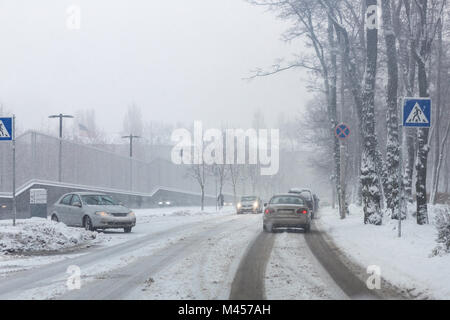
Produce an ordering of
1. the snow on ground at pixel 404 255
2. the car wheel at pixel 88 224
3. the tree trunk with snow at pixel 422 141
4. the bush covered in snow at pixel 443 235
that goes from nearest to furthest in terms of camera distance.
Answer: the snow on ground at pixel 404 255 → the bush covered in snow at pixel 443 235 → the tree trunk with snow at pixel 422 141 → the car wheel at pixel 88 224

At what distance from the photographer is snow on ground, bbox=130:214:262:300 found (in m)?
8.47

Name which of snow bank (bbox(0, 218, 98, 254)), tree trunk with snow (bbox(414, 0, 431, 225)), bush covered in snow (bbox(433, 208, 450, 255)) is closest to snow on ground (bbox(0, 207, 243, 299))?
snow bank (bbox(0, 218, 98, 254))

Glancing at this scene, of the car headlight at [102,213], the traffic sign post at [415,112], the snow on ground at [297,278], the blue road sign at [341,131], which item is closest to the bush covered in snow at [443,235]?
the snow on ground at [297,278]

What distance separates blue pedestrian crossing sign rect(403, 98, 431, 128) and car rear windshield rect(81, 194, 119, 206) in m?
12.0

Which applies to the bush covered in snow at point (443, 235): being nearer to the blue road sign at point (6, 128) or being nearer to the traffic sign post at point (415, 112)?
the traffic sign post at point (415, 112)

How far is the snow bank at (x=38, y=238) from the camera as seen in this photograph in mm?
15539

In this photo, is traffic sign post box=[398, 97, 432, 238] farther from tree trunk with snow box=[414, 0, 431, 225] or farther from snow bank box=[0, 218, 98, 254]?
snow bank box=[0, 218, 98, 254]

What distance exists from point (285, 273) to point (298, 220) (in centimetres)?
1090

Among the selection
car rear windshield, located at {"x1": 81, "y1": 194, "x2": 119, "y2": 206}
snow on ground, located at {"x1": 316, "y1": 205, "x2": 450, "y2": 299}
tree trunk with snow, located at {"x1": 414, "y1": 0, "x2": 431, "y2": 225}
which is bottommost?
snow on ground, located at {"x1": 316, "y1": 205, "x2": 450, "y2": 299}

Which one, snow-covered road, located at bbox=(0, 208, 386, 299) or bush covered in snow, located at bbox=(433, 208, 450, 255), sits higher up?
bush covered in snow, located at bbox=(433, 208, 450, 255)

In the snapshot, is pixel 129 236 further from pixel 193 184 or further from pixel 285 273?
pixel 193 184

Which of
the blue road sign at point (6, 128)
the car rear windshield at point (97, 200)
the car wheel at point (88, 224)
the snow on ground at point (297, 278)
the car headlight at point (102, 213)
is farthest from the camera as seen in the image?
the car rear windshield at point (97, 200)

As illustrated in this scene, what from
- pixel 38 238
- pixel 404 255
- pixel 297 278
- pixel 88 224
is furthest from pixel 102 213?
pixel 297 278

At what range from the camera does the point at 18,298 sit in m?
8.35
